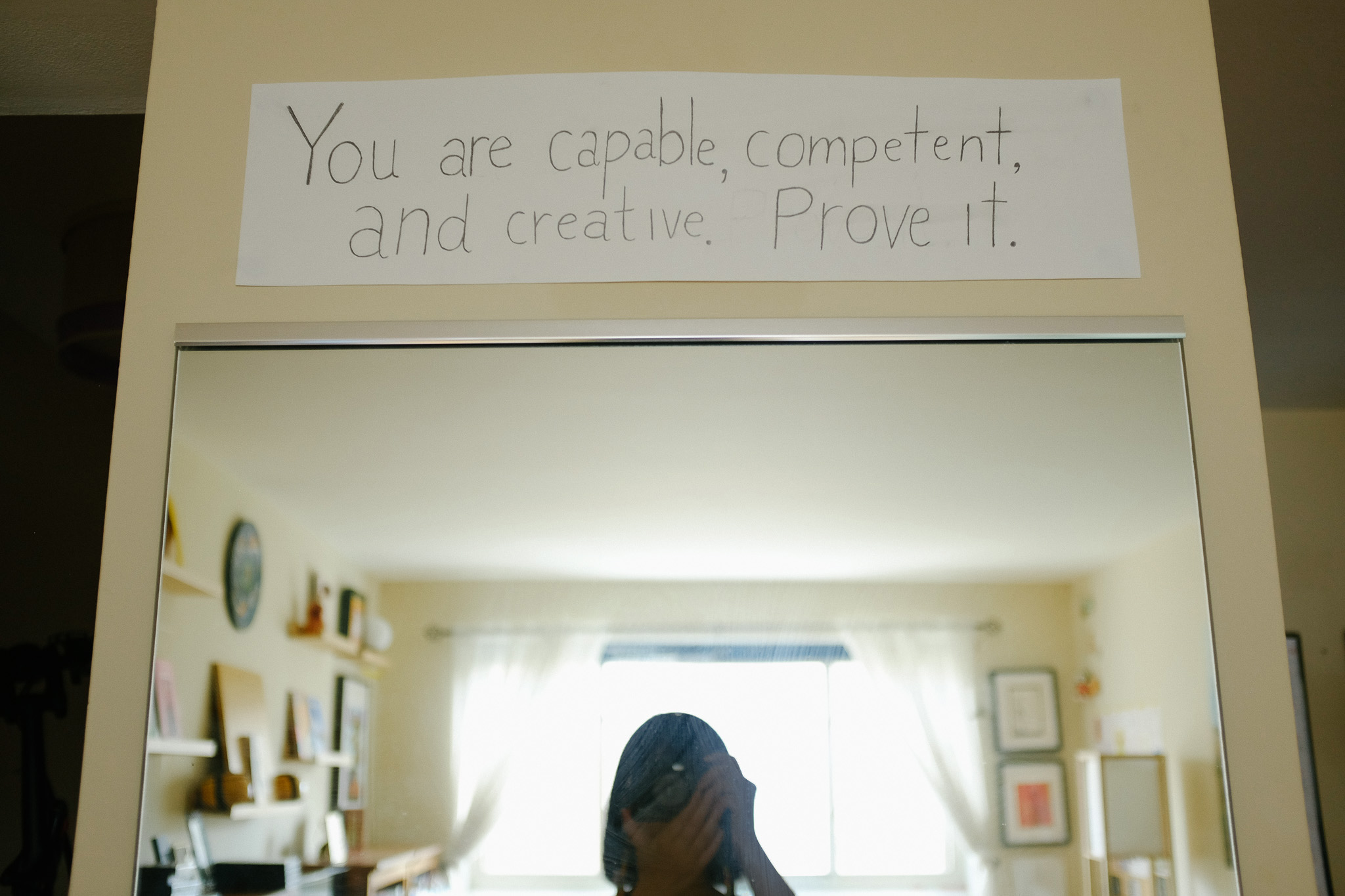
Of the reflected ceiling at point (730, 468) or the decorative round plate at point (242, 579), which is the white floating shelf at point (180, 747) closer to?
the decorative round plate at point (242, 579)

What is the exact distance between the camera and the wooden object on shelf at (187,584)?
105cm

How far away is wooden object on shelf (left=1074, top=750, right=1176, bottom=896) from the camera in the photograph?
0.99 m

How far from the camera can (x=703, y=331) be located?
1.11 m

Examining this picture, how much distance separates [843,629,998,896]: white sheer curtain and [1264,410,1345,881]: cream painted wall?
2.44 meters

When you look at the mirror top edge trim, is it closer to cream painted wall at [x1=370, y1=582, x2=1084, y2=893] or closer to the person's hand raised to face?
cream painted wall at [x1=370, y1=582, x2=1084, y2=893]

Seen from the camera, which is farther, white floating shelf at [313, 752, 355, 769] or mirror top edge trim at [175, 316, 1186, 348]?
mirror top edge trim at [175, 316, 1186, 348]

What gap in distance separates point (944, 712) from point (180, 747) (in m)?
0.75

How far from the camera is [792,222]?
1138 millimetres

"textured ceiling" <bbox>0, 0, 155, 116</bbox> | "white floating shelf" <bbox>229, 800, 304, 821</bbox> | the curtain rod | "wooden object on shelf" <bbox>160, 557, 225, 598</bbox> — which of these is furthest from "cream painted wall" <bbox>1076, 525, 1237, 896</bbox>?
"textured ceiling" <bbox>0, 0, 155, 116</bbox>

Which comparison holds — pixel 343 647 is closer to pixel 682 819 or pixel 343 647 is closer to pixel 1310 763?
pixel 682 819

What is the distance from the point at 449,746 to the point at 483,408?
0.34 metres

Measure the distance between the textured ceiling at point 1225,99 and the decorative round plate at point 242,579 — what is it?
908 millimetres

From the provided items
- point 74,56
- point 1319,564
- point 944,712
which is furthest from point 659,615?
point 1319,564

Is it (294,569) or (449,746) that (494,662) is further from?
(294,569)
